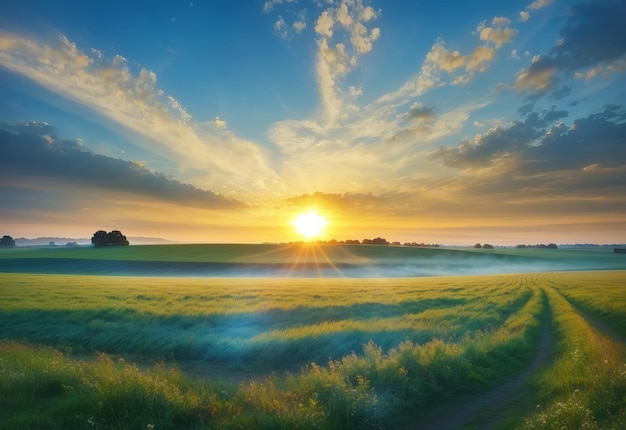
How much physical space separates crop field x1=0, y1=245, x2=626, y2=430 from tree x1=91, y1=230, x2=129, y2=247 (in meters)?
113

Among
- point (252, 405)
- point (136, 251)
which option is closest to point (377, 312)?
point (252, 405)

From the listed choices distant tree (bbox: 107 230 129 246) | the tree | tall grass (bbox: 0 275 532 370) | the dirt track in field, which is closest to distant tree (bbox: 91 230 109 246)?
the tree

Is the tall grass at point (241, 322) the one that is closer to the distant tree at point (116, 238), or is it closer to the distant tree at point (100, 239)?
the distant tree at point (116, 238)

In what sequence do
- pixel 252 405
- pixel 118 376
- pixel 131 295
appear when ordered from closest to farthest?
pixel 252 405, pixel 118 376, pixel 131 295

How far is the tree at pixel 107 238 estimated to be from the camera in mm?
132750

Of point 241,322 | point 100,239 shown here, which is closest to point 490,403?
point 241,322

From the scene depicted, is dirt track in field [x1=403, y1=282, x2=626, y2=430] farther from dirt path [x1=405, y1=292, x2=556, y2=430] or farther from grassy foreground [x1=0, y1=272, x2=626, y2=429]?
grassy foreground [x1=0, y1=272, x2=626, y2=429]

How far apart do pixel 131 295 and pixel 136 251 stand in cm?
8780

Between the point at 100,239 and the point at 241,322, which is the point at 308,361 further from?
the point at 100,239

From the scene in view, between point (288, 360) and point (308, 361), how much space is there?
3.15 ft

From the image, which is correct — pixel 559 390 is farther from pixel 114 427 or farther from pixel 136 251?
pixel 136 251

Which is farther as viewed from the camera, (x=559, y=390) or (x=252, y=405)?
(x=559, y=390)

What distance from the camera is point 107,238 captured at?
134m

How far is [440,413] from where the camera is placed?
390 inches
